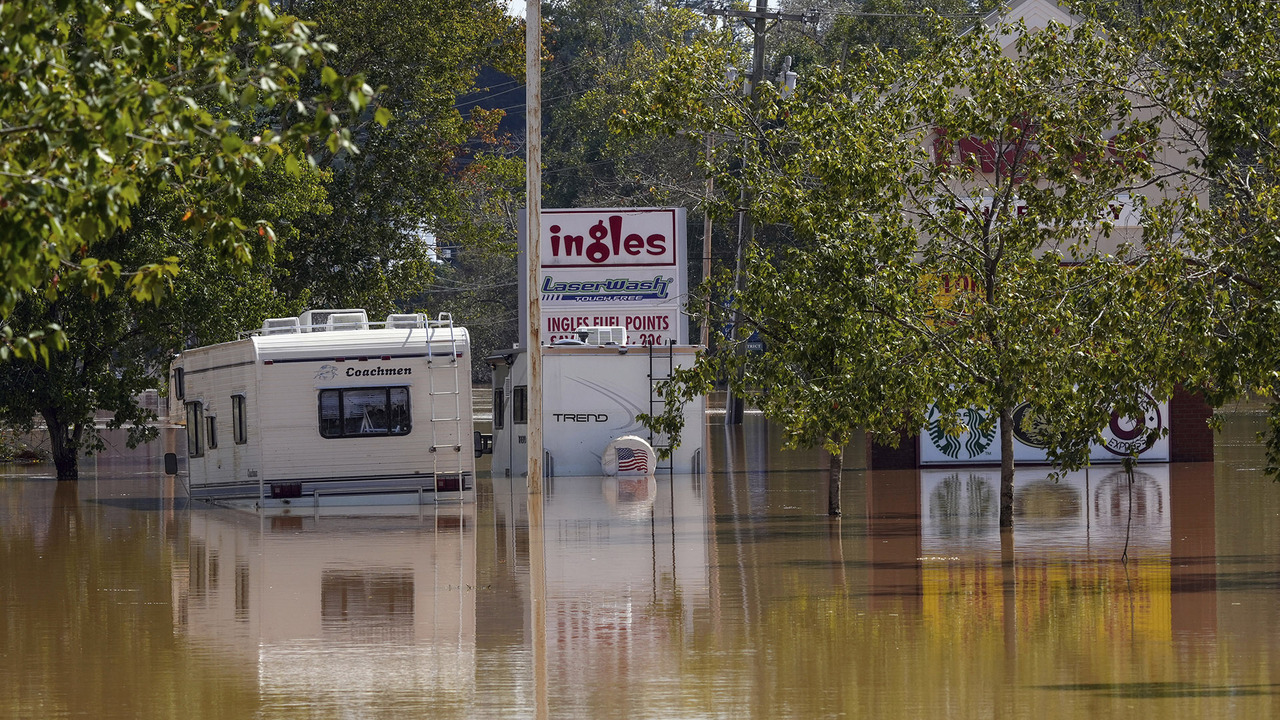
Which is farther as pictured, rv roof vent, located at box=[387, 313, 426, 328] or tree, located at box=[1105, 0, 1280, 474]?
rv roof vent, located at box=[387, 313, 426, 328]

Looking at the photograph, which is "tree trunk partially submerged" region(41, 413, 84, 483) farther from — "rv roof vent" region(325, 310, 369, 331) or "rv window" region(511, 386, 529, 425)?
"rv roof vent" region(325, 310, 369, 331)

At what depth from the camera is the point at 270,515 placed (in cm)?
2255

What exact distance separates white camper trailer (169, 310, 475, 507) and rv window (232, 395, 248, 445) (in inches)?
1.5

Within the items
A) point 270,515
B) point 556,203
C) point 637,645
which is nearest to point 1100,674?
point 637,645

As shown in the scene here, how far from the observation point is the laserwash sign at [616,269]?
31891mm

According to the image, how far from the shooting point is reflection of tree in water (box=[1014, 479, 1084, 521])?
20458mm

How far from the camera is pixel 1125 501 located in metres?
22.2

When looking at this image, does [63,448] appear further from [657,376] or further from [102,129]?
[102,129]

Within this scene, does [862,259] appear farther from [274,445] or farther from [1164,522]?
[274,445]

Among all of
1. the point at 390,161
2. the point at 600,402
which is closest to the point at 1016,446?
the point at 600,402


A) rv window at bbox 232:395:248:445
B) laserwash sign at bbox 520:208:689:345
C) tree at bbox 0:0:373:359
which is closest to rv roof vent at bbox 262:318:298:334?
rv window at bbox 232:395:248:445

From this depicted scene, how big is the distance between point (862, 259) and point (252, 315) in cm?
1530

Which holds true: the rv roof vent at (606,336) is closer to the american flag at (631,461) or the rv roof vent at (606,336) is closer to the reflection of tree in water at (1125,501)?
the american flag at (631,461)

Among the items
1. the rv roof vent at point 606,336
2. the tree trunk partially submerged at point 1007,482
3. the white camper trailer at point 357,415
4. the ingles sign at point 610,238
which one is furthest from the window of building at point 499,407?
the tree trunk partially submerged at point 1007,482
